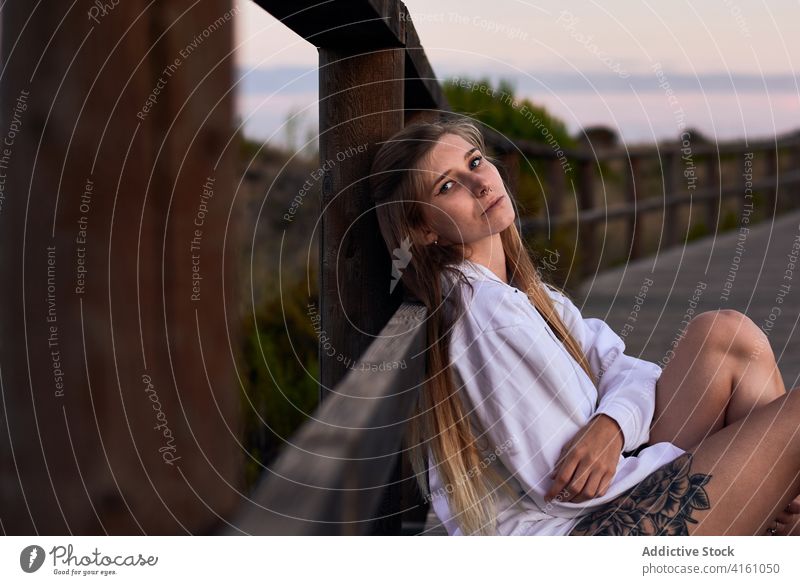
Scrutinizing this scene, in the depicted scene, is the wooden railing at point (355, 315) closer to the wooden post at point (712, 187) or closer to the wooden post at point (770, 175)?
the wooden post at point (712, 187)

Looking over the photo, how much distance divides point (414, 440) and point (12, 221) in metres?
0.93

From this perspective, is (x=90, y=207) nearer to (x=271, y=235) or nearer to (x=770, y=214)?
(x=271, y=235)

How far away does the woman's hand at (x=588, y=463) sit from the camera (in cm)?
126

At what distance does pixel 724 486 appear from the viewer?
1.26m

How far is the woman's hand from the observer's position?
1.26 metres

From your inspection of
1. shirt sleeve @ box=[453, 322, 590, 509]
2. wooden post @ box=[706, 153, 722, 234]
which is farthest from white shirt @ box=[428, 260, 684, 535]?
wooden post @ box=[706, 153, 722, 234]

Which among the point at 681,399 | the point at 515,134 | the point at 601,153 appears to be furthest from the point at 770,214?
the point at 681,399

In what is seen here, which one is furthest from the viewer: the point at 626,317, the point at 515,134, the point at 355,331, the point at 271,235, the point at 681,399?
A: the point at 515,134

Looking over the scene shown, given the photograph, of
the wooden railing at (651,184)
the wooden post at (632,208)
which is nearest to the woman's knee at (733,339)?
the wooden railing at (651,184)

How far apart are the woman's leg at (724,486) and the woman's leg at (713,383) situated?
0.08m

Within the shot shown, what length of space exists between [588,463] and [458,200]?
39 cm

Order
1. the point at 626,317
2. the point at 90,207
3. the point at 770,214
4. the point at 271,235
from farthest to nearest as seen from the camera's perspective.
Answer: the point at 770,214 < the point at 271,235 < the point at 626,317 < the point at 90,207

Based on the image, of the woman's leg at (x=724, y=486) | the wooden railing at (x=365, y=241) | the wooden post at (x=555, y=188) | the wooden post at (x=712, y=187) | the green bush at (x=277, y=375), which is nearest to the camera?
the wooden railing at (x=365, y=241)
